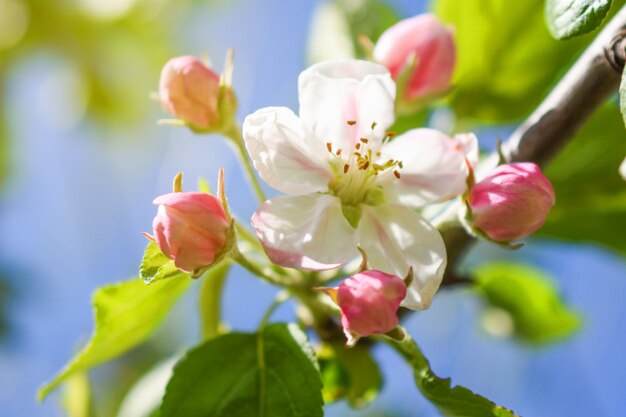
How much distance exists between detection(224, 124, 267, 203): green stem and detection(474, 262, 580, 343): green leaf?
2.20ft

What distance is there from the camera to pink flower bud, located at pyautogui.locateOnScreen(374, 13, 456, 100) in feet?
3.91

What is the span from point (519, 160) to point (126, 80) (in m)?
3.08

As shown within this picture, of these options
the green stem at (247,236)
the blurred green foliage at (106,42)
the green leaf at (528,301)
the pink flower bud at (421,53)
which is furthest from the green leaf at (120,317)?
the blurred green foliage at (106,42)

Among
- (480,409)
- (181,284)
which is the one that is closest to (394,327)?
(480,409)

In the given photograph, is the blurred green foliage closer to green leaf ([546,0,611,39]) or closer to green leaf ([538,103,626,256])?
green leaf ([538,103,626,256])

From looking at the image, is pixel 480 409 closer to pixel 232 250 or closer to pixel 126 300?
pixel 232 250

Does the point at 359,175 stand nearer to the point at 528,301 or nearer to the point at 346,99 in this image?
the point at 346,99

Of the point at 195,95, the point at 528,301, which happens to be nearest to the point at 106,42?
the point at 528,301

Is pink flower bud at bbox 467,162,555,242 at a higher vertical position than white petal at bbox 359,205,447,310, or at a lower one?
higher

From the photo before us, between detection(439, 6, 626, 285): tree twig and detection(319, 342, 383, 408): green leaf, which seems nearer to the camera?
detection(439, 6, 626, 285): tree twig

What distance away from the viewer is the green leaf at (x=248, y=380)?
3.21 feet

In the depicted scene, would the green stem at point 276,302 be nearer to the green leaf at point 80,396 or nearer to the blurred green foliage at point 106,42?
the green leaf at point 80,396

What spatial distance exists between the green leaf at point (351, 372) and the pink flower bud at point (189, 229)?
45cm

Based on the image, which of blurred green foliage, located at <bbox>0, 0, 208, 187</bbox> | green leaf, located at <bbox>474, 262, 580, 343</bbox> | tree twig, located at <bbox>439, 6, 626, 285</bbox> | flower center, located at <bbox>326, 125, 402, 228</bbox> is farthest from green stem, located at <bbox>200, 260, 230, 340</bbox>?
blurred green foliage, located at <bbox>0, 0, 208, 187</bbox>
